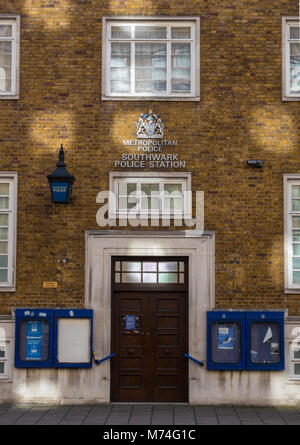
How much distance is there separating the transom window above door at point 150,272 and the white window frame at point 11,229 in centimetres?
194

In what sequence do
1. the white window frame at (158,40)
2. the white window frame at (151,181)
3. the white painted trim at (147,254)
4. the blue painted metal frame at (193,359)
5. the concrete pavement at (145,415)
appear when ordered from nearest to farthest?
1. the concrete pavement at (145,415)
2. the blue painted metal frame at (193,359)
3. the white painted trim at (147,254)
4. the white window frame at (151,181)
5. the white window frame at (158,40)

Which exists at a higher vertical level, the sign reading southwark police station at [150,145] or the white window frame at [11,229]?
the sign reading southwark police station at [150,145]

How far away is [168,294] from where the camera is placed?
467 inches

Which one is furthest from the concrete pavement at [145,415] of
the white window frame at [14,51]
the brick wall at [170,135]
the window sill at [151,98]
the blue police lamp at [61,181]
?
the white window frame at [14,51]

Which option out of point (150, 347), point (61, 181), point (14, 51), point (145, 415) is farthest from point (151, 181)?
point (145, 415)

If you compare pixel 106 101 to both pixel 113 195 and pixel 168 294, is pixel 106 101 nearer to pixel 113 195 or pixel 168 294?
pixel 113 195

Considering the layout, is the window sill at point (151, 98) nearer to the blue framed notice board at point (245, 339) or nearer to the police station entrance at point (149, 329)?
the police station entrance at point (149, 329)

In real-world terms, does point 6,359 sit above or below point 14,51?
below

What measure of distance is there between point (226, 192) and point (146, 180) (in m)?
1.54

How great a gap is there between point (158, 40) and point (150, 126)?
5.70 feet

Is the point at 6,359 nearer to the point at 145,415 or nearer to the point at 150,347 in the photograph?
the point at 150,347

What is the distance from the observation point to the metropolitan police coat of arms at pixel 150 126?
11.9 metres

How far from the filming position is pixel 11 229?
38.8 feet
